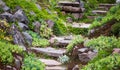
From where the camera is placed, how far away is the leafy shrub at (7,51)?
427 inches

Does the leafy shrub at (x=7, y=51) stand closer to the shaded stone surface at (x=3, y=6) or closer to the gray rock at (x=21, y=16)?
the gray rock at (x=21, y=16)

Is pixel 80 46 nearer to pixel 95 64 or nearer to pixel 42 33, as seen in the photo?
pixel 95 64

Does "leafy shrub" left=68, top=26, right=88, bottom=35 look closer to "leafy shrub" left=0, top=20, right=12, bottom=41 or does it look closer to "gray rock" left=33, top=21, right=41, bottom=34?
"gray rock" left=33, top=21, right=41, bottom=34

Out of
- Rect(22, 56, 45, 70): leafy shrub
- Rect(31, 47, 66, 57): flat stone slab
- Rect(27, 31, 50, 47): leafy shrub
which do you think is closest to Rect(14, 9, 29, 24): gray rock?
Rect(27, 31, 50, 47): leafy shrub

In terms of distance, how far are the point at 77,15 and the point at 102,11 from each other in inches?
71.0

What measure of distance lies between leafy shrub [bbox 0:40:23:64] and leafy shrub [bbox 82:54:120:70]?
2.46 metres

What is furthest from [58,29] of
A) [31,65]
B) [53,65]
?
[31,65]

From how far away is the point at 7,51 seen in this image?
11.2 metres

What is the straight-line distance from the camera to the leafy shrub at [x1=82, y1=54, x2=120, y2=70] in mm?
9656

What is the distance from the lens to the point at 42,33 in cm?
1645

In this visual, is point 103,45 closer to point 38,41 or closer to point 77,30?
point 38,41

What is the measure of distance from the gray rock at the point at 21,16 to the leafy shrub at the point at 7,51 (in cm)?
359

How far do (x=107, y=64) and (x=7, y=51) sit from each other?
10.8ft

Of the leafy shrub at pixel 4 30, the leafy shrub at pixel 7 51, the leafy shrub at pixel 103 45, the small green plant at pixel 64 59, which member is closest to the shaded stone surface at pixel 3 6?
the leafy shrub at pixel 4 30
